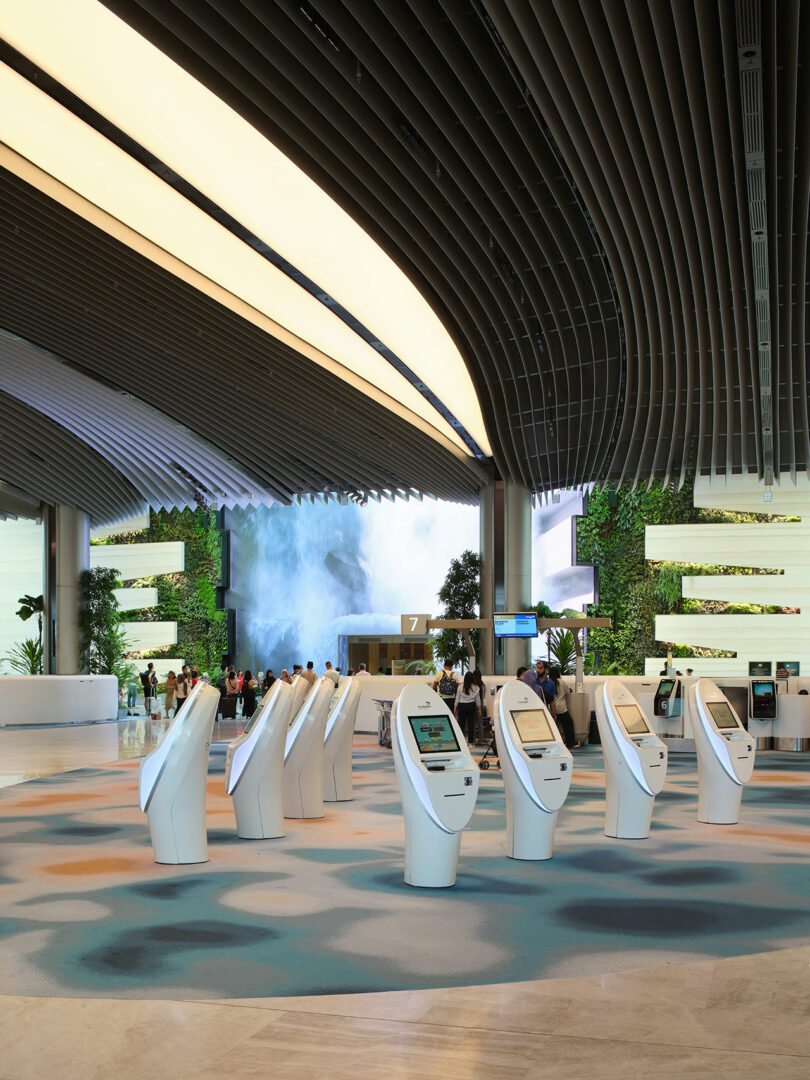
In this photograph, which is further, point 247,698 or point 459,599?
point 459,599

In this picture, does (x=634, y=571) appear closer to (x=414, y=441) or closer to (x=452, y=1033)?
(x=414, y=441)

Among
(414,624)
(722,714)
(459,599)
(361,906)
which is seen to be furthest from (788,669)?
(361,906)

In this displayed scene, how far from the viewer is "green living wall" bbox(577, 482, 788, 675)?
90.4 ft

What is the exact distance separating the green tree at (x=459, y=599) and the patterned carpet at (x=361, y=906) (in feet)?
46.2

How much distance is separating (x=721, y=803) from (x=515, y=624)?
11.1m

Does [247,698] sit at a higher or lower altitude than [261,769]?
lower

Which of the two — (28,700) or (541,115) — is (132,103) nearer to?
(541,115)

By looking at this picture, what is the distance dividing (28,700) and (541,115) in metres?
17.9

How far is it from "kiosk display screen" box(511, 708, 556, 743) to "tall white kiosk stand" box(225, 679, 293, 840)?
6.15 feet

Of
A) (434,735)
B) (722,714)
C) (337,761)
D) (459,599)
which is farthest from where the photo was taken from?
(459,599)

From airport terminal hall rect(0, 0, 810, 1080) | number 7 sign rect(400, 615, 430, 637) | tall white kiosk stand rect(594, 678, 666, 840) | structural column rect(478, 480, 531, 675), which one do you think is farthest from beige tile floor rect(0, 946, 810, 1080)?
structural column rect(478, 480, 531, 675)

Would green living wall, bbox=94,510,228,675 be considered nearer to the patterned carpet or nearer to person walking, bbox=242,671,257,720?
person walking, bbox=242,671,257,720

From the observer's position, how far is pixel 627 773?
8.41 meters

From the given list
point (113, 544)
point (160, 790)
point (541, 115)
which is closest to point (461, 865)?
point (160, 790)
